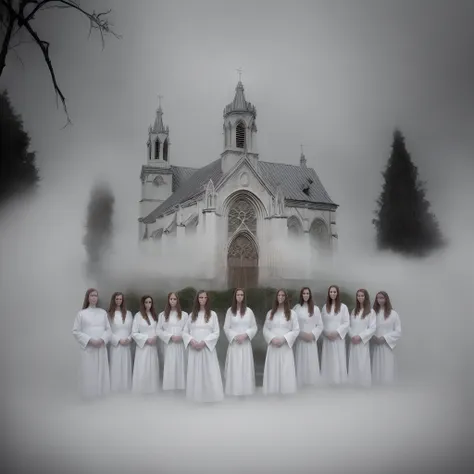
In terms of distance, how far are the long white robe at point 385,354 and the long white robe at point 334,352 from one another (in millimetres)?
423

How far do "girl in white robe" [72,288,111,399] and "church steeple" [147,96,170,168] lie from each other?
2011mm

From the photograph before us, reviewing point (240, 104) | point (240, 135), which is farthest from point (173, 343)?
point (240, 104)

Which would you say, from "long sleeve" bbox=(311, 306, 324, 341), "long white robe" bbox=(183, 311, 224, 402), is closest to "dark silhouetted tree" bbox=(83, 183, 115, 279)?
"long white robe" bbox=(183, 311, 224, 402)

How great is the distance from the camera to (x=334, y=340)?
21.9 feet

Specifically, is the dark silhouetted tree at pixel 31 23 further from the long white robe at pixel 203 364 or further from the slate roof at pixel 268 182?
the long white robe at pixel 203 364

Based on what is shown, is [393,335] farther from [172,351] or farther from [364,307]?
[172,351]

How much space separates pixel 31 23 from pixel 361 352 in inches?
222

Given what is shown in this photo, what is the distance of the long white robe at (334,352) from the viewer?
6637 mm

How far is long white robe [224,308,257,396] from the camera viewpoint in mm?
6285

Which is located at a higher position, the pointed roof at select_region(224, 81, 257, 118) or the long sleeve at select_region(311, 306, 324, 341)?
the pointed roof at select_region(224, 81, 257, 118)

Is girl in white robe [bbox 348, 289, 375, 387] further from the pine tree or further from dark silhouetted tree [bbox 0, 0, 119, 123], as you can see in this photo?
dark silhouetted tree [bbox 0, 0, 119, 123]

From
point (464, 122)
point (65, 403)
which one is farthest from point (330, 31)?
point (65, 403)

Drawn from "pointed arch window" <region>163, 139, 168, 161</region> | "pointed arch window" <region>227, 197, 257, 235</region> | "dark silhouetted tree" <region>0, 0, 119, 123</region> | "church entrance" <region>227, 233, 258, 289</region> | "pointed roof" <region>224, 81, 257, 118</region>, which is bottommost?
"church entrance" <region>227, 233, 258, 289</region>

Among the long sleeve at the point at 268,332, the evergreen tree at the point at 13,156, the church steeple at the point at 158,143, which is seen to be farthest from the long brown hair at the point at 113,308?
the church steeple at the point at 158,143
